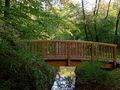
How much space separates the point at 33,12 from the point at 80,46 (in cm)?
281

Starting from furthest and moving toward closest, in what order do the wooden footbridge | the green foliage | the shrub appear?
the wooden footbridge < the green foliage < the shrub

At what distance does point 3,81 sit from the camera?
8.19 meters

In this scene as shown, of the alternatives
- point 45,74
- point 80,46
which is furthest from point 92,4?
point 45,74

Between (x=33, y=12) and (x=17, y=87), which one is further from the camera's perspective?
(x=33, y=12)

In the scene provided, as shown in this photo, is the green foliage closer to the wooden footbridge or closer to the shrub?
the shrub

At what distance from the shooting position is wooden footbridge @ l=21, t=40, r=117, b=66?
14.2 m

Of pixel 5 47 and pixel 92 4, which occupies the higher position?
pixel 92 4

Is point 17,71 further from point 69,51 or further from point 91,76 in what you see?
point 69,51

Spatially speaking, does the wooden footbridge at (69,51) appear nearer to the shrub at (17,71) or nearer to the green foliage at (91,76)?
the green foliage at (91,76)

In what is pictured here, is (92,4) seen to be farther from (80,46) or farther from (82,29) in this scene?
(80,46)

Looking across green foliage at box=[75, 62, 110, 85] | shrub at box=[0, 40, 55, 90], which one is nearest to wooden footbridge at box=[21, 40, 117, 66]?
green foliage at box=[75, 62, 110, 85]

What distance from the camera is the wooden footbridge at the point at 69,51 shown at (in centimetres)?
1424

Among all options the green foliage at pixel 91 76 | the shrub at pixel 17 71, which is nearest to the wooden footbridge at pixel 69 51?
the green foliage at pixel 91 76

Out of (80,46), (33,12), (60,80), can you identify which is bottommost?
(60,80)
